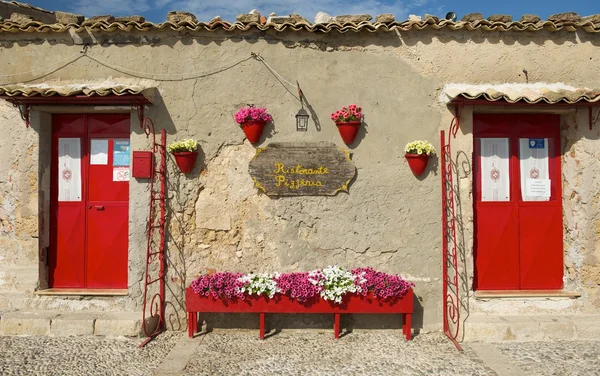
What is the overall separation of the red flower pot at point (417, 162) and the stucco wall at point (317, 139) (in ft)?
0.31

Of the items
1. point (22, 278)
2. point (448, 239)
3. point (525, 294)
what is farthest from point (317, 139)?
point (22, 278)

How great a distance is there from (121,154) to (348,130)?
9.00 feet

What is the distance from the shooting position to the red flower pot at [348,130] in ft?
15.3

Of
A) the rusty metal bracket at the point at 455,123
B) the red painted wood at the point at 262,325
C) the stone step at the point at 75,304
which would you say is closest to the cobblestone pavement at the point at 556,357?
the rusty metal bracket at the point at 455,123

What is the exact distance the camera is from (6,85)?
491cm

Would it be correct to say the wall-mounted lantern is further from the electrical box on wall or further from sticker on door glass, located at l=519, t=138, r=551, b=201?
sticker on door glass, located at l=519, t=138, r=551, b=201

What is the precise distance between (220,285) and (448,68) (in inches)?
141

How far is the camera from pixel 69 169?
5055 millimetres

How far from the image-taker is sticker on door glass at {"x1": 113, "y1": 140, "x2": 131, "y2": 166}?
16.5 feet

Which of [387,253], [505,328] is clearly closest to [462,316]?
[505,328]

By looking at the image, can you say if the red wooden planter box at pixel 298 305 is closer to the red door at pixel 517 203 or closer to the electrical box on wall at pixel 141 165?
the red door at pixel 517 203

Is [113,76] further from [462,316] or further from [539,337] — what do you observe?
[539,337]

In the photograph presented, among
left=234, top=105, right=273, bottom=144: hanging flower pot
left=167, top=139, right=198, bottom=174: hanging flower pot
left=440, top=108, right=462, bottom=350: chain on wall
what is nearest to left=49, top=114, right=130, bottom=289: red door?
left=167, top=139, right=198, bottom=174: hanging flower pot

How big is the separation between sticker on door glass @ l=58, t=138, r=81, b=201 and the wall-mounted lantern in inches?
105
